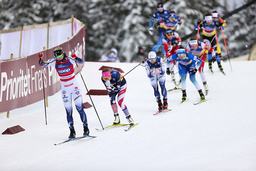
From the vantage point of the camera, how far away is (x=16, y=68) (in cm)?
1280

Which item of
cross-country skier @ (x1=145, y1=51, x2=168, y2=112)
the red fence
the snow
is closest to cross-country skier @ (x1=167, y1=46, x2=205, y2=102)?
the snow

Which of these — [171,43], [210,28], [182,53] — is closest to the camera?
[182,53]

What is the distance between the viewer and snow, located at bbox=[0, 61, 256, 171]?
8.12 metres

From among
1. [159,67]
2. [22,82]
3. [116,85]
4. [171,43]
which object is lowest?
[116,85]

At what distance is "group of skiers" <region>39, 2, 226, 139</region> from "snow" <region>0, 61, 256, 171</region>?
0.54 m

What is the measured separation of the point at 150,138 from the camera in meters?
9.90

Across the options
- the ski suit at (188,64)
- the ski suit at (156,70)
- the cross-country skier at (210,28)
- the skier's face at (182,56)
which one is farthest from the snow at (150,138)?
the cross-country skier at (210,28)

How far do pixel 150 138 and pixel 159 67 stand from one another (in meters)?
2.67

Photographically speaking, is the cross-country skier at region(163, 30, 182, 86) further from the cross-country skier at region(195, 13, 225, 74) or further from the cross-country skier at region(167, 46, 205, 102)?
the cross-country skier at region(167, 46, 205, 102)

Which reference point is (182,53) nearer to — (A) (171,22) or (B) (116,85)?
(B) (116,85)

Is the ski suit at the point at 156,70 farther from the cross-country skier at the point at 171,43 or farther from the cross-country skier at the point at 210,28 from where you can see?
the cross-country skier at the point at 210,28

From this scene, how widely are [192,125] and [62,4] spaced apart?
29976mm

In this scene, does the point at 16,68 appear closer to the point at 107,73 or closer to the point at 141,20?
the point at 107,73

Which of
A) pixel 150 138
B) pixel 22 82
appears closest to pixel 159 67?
pixel 150 138
